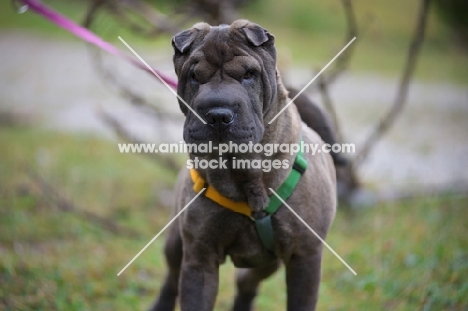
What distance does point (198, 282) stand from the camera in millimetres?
3625

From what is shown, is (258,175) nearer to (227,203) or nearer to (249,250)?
(227,203)

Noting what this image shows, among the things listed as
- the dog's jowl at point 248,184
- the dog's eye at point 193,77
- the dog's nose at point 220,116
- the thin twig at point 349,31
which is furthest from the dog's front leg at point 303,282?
the thin twig at point 349,31

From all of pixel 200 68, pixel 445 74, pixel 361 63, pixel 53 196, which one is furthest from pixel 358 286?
pixel 361 63

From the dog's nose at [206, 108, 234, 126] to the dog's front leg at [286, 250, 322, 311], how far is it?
96 cm

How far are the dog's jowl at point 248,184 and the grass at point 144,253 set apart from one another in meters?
1.63

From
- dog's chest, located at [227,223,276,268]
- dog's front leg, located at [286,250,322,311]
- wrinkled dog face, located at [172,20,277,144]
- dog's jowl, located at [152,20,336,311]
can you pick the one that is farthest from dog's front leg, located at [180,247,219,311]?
wrinkled dog face, located at [172,20,277,144]

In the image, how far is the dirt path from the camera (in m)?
8.93

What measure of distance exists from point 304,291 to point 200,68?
4.40ft

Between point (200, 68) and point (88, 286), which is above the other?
point (200, 68)

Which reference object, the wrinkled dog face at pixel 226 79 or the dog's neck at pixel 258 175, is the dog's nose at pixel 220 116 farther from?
the dog's neck at pixel 258 175

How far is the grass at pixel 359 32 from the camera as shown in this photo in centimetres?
1675

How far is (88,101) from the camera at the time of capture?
1374 centimetres

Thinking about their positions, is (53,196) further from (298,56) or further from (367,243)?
(298,56)

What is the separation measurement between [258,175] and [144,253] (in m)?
3.12
